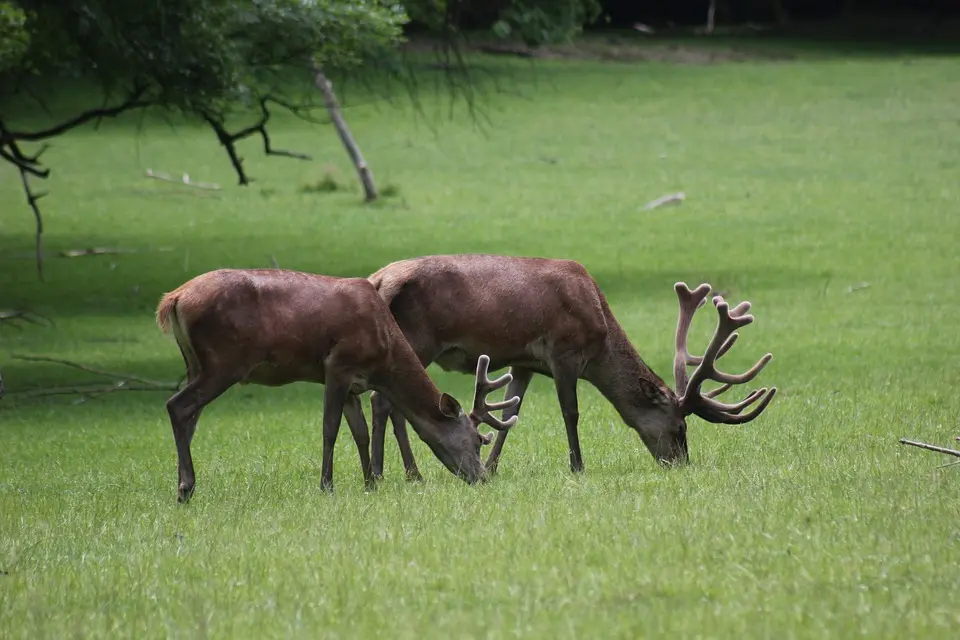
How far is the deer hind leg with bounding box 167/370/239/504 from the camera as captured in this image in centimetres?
985

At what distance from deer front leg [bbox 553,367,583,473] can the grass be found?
0.22 metres

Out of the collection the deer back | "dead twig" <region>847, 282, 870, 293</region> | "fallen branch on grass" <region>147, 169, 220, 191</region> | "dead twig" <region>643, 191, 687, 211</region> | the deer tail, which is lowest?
"fallen branch on grass" <region>147, 169, 220, 191</region>

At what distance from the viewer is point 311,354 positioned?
400 inches

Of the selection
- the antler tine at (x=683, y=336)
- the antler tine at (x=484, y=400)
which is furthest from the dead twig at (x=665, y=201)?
the antler tine at (x=484, y=400)

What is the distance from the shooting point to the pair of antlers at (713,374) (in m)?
10.5

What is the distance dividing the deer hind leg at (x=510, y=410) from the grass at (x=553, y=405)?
0.20 metres

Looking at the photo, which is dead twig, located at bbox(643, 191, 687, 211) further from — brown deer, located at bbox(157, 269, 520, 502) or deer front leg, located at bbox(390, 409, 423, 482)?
brown deer, located at bbox(157, 269, 520, 502)

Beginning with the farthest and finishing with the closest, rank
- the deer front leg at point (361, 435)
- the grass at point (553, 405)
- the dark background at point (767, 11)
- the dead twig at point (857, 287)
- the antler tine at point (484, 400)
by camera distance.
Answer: the dark background at point (767, 11)
the dead twig at point (857, 287)
the deer front leg at point (361, 435)
the antler tine at point (484, 400)
the grass at point (553, 405)

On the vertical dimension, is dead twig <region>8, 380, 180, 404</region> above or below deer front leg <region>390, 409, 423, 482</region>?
below

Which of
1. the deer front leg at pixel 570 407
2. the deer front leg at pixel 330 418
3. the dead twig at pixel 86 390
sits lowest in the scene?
the dead twig at pixel 86 390

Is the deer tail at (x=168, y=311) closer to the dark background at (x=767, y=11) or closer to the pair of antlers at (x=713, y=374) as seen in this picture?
the pair of antlers at (x=713, y=374)

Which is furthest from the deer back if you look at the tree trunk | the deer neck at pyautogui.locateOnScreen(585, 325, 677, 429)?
the tree trunk

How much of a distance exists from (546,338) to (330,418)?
5.70 feet

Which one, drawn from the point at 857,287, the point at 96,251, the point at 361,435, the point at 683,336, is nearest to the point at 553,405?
the point at 683,336
